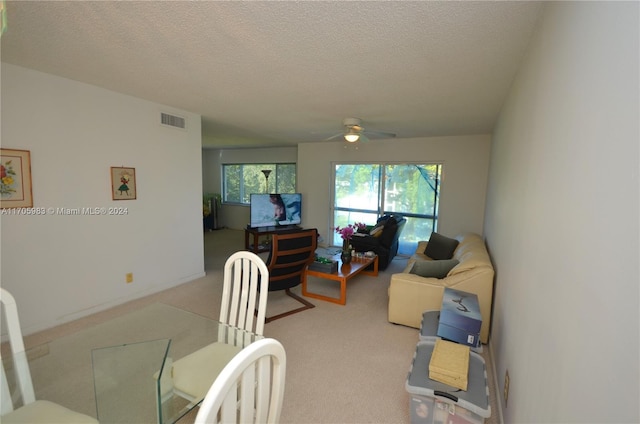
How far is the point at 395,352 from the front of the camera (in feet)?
8.16

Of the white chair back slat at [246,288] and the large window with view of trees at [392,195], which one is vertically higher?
the large window with view of trees at [392,195]

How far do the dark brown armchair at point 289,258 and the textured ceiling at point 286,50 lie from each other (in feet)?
4.88

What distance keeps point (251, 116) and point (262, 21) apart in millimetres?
2362

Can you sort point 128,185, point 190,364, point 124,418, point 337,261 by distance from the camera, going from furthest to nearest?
point 337,261 < point 128,185 < point 190,364 < point 124,418

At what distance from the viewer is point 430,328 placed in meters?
2.18

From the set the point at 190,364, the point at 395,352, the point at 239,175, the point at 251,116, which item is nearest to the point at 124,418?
the point at 190,364

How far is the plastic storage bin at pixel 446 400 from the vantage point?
1.47 m

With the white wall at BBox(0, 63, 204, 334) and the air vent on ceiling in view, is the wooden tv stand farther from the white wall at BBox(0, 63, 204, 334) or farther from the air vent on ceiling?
the air vent on ceiling

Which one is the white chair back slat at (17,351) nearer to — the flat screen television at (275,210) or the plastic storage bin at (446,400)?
the plastic storage bin at (446,400)

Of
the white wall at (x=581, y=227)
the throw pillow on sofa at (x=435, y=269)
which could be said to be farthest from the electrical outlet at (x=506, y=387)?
the throw pillow on sofa at (x=435, y=269)

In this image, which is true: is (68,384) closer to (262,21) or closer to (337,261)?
(262,21)

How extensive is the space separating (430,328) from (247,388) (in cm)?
177

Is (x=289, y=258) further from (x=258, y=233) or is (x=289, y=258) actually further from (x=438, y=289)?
(x=258, y=233)

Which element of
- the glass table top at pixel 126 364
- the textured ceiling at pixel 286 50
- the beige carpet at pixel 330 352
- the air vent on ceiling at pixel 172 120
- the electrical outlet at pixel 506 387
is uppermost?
the textured ceiling at pixel 286 50
